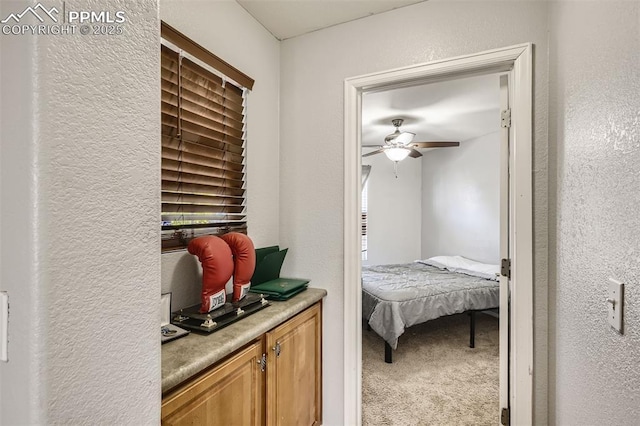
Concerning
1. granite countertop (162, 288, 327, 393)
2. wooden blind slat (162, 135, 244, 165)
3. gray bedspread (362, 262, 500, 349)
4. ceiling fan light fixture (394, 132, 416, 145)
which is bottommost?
gray bedspread (362, 262, 500, 349)

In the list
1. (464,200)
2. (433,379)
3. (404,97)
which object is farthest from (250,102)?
(464,200)

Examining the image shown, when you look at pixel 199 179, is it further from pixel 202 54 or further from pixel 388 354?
pixel 388 354

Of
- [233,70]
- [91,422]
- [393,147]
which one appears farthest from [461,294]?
[91,422]

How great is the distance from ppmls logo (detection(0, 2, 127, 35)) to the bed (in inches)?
113

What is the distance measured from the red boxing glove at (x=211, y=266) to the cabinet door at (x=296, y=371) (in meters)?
0.29

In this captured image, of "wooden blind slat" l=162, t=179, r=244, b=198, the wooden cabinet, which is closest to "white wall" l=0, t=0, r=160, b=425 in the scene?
the wooden cabinet

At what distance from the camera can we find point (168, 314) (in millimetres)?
1271

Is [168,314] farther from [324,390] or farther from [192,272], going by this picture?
[324,390]

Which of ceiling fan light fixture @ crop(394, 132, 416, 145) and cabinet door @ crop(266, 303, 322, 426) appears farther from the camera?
ceiling fan light fixture @ crop(394, 132, 416, 145)

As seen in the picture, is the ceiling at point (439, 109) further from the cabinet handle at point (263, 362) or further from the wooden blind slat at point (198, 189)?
the cabinet handle at point (263, 362)

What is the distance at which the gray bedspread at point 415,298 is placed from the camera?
2.97 meters

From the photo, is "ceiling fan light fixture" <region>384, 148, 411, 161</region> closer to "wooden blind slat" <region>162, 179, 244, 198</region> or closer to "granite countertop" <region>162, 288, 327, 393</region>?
"wooden blind slat" <region>162, 179, 244, 198</region>

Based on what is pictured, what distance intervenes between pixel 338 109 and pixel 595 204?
133cm

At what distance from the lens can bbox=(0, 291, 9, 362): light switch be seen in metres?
0.56
